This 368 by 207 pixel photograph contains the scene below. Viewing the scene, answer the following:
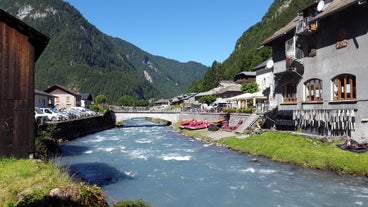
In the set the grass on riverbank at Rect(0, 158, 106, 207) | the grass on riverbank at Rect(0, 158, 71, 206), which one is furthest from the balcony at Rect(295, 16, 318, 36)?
the grass on riverbank at Rect(0, 158, 106, 207)

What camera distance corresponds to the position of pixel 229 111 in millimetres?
51812

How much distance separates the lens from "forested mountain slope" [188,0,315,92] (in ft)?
403

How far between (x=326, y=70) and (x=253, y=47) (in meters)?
123

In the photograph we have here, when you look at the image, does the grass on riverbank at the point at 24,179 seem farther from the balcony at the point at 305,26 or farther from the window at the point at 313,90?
the balcony at the point at 305,26

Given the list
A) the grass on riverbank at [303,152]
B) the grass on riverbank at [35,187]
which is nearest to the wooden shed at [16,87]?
the grass on riverbank at [35,187]

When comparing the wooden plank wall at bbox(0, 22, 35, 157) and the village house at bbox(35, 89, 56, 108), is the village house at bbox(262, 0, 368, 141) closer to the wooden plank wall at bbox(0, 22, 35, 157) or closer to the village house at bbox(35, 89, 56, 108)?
the wooden plank wall at bbox(0, 22, 35, 157)

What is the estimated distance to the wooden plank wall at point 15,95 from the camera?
15289 mm

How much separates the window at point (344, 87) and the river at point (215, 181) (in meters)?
7.35

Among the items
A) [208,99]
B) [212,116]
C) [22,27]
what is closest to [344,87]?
[22,27]

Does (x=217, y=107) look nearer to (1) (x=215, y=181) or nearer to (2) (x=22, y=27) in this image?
(1) (x=215, y=181)

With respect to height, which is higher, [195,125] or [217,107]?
[217,107]

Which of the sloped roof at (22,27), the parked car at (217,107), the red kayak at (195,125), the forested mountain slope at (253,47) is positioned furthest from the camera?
the forested mountain slope at (253,47)

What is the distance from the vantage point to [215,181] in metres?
20.2

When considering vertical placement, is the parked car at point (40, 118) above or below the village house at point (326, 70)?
below
